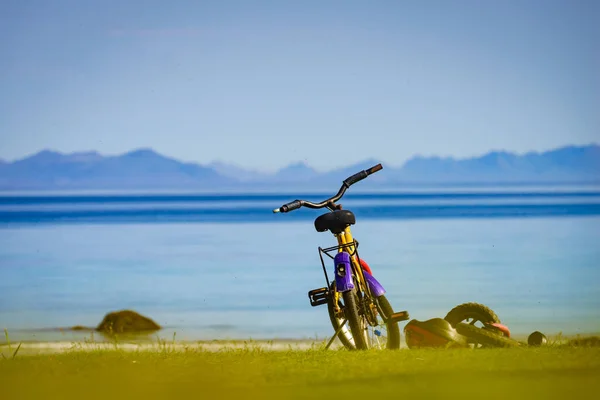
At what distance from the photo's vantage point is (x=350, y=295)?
27.4 feet

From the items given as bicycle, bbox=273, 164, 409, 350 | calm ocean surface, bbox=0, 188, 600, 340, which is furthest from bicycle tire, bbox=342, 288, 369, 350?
calm ocean surface, bbox=0, 188, 600, 340

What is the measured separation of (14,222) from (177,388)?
5705 centimetres

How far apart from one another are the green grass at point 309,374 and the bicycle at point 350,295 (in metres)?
0.25

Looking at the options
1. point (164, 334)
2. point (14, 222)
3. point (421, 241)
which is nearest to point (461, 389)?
point (164, 334)

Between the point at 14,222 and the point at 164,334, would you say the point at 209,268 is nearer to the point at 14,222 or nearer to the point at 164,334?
the point at 164,334

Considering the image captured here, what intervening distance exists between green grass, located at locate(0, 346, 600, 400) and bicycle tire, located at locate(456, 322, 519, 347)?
14.8 inches

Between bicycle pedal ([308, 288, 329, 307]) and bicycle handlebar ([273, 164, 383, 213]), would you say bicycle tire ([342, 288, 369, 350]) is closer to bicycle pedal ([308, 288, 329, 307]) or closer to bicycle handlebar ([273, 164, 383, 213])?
bicycle pedal ([308, 288, 329, 307])

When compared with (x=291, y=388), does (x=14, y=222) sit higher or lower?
higher

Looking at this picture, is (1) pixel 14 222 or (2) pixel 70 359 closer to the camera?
(2) pixel 70 359

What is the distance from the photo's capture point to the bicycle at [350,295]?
330 inches

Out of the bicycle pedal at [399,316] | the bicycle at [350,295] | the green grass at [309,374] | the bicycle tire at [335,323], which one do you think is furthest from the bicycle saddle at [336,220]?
the green grass at [309,374]

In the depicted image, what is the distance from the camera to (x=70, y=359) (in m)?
8.32

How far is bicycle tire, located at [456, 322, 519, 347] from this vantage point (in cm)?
877

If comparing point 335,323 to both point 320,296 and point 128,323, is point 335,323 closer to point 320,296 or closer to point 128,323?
point 320,296
